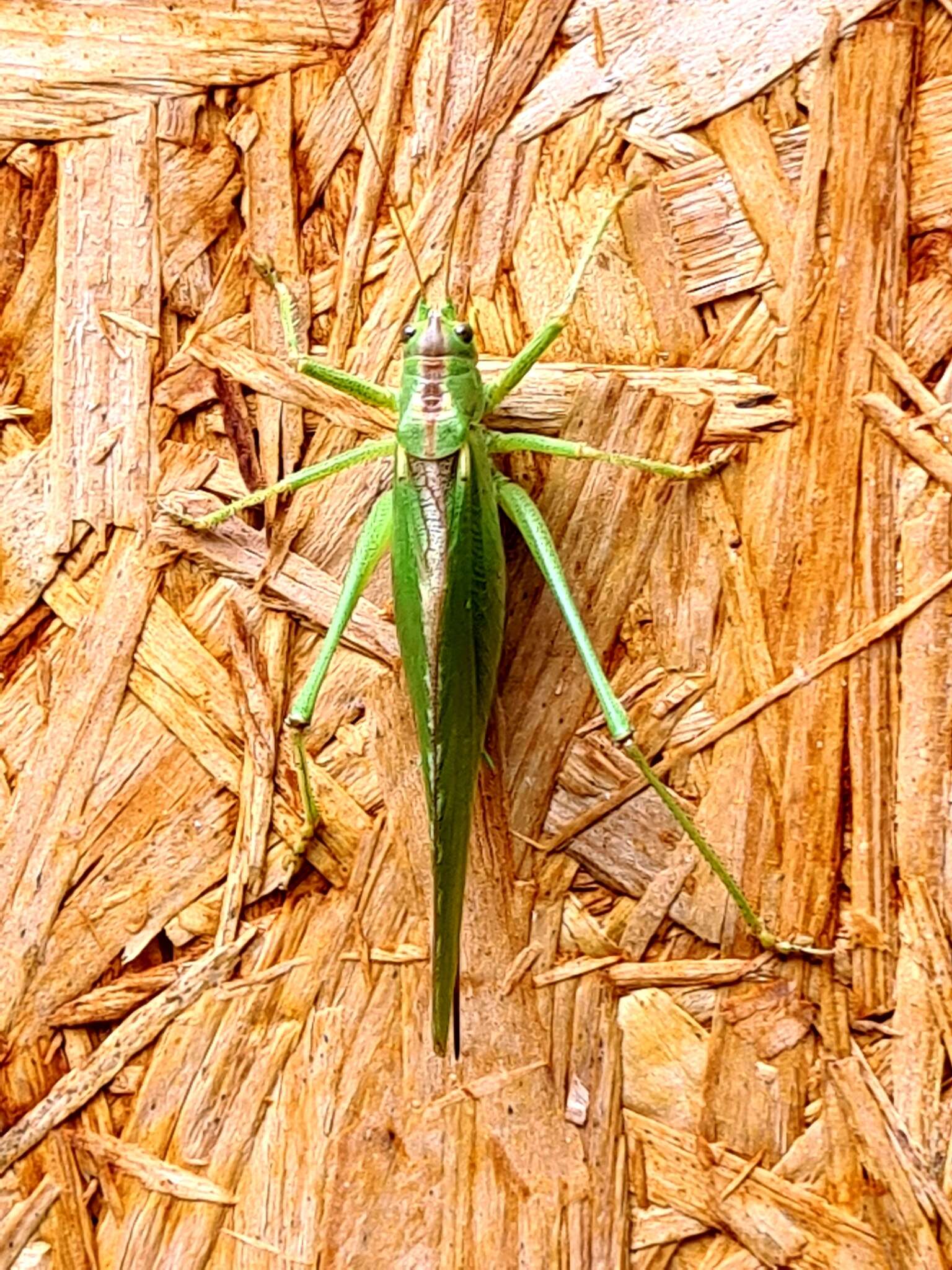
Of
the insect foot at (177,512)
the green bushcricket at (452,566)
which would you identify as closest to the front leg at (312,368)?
the green bushcricket at (452,566)

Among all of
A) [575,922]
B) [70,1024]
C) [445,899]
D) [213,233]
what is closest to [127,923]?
[70,1024]

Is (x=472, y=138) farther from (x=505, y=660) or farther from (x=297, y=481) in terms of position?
(x=505, y=660)

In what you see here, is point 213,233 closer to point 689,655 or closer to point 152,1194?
point 689,655

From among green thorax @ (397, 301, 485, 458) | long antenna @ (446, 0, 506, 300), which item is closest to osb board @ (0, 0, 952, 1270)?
long antenna @ (446, 0, 506, 300)

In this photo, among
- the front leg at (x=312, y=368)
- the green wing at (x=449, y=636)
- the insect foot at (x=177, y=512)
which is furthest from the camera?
the insect foot at (x=177, y=512)

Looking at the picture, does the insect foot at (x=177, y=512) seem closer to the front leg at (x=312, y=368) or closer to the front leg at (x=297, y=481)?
the front leg at (x=297, y=481)

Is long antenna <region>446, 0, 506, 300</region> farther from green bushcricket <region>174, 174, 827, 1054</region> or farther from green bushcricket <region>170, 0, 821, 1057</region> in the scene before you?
green bushcricket <region>174, 174, 827, 1054</region>

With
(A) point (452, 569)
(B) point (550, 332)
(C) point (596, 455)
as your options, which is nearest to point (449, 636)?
(A) point (452, 569)

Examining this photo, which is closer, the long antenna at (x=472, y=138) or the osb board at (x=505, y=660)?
the osb board at (x=505, y=660)
